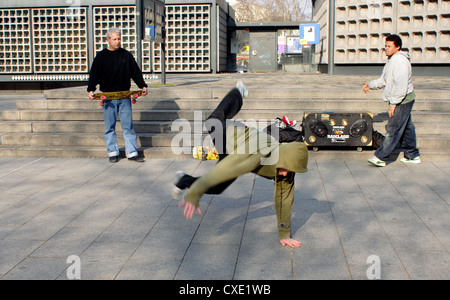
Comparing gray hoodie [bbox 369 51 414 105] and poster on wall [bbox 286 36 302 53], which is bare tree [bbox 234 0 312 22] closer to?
poster on wall [bbox 286 36 302 53]

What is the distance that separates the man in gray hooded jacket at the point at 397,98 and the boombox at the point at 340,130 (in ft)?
1.82

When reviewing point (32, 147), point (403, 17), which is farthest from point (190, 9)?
point (32, 147)

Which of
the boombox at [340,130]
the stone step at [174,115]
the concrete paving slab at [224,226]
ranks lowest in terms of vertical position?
the concrete paving slab at [224,226]

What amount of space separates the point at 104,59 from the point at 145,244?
4.12 metres

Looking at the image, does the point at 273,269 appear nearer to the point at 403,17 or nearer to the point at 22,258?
the point at 22,258

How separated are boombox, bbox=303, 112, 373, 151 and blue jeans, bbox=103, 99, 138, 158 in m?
2.78

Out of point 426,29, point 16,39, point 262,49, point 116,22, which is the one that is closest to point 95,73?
point 426,29

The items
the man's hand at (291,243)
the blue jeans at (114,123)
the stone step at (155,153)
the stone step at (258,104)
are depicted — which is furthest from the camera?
the stone step at (258,104)

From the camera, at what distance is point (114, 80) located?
8.05m

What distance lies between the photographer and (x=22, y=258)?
4.36 metres

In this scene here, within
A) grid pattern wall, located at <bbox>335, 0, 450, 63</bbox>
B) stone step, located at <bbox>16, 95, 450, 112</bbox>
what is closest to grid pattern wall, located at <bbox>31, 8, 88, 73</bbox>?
grid pattern wall, located at <bbox>335, 0, 450, 63</bbox>

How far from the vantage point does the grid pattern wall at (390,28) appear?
50.9 feet

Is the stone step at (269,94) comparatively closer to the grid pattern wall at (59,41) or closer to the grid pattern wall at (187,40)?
the grid pattern wall at (187,40)

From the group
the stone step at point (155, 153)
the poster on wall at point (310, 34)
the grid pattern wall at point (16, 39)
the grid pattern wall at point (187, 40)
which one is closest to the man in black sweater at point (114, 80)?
the stone step at point (155, 153)
